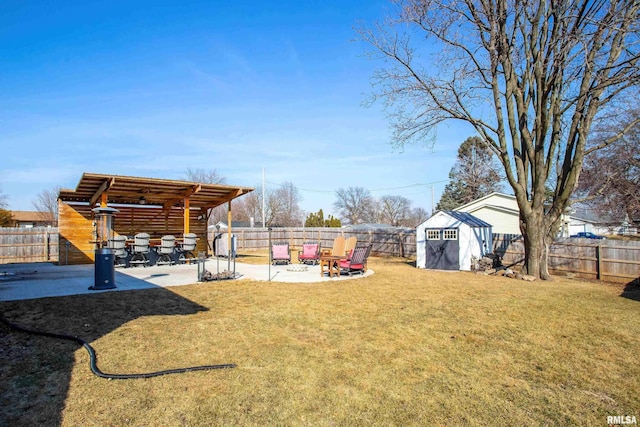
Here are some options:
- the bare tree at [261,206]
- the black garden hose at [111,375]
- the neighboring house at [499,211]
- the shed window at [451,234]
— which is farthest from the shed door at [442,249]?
the bare tree at [261,206]

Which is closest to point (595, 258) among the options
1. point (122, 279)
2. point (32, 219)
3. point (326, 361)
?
point (326, 361)

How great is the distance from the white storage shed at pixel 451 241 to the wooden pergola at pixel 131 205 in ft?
26.0

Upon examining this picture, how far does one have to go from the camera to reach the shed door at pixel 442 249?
14.4 meters

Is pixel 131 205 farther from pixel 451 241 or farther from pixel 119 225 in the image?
pixel 451 241

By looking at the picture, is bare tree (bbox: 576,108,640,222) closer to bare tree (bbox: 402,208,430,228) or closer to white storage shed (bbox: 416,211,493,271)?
white storage shed (bbox: 416,211,493,271)

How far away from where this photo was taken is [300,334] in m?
5.28

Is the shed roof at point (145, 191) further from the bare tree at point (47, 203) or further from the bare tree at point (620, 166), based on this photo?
the bare tree at point (47, 203)

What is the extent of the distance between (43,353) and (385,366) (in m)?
4.13

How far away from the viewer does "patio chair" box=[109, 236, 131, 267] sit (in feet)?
40.6

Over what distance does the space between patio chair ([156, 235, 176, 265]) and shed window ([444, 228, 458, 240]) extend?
11.2 metres

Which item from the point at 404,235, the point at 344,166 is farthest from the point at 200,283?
the point at 344,166

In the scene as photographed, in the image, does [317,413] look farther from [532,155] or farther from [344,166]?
[344,166]

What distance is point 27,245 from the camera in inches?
648

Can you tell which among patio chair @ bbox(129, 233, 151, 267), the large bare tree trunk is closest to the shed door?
the large bare tree trunk
